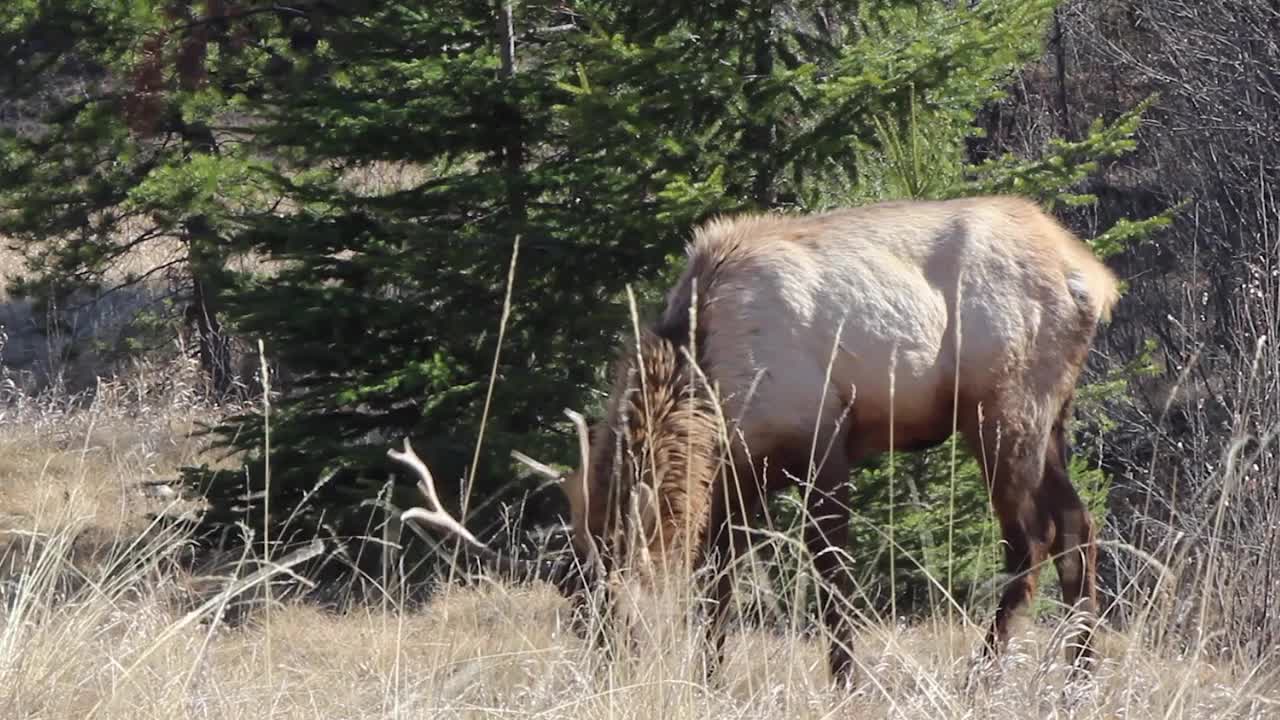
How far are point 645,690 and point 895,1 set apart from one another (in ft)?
16.5

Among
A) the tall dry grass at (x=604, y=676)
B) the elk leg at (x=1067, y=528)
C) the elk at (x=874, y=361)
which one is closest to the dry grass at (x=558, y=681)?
the tall dry grass at (x=604, y=676)

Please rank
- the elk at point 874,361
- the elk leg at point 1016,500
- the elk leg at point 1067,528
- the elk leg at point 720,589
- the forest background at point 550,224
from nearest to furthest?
1. the elk leg at point 720,589
2. the elk at point 874,361
3. the elk leg at point 1016,500
4. the elk leg at point 1067,528
5. the forest background at point 550,224

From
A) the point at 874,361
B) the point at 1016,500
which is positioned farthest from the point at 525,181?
the point at 1016,500

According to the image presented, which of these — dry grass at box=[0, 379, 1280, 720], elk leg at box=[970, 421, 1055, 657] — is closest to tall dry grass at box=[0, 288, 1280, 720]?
dry grass at box=[0, 379, 1280, 720]

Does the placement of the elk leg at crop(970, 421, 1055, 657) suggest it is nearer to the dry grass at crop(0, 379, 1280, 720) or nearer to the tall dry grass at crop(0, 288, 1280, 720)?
the tall dry grass at crop(0, 288, 1280, 720)

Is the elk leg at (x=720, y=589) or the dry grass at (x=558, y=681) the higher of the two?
the dry grass at (x=558, y=681)

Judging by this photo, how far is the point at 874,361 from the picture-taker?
5699 mm

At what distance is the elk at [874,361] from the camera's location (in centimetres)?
543

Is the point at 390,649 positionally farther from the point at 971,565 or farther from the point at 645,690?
the point at 971,565

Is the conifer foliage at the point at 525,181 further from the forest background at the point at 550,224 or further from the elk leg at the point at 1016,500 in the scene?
the elk leg at the point at 1016,500

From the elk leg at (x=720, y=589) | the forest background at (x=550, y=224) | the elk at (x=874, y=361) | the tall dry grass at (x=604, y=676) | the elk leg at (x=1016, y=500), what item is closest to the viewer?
the tall dry grass at (x=604, y=676)

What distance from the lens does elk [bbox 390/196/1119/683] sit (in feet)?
17.8

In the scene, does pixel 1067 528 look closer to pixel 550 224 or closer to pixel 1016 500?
pixel 1016 500

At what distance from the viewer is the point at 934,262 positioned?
5.86 m
